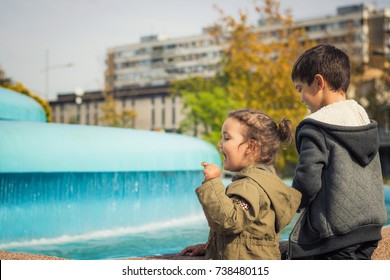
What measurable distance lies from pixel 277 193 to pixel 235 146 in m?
→ 0.23

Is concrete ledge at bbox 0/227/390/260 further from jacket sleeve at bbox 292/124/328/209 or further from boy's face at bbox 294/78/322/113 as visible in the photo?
boy's face at bbox 294/78/322/113

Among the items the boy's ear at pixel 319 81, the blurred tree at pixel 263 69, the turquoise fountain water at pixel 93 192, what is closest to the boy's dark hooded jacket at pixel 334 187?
the boy's ear at pixel 319 81

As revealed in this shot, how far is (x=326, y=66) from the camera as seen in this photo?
2.39m

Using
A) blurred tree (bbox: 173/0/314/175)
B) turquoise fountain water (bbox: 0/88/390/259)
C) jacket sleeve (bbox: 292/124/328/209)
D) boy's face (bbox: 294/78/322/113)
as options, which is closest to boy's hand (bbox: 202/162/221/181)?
jacket sleeve (bbox: 292/124/328/209)

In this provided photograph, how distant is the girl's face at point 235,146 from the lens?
7.56 ft

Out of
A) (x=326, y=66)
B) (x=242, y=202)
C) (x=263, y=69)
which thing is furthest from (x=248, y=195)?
(x=263, y=69)

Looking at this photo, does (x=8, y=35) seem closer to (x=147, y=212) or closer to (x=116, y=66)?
(x=147, y=212)

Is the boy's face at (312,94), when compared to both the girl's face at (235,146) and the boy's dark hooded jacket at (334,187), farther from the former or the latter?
the girl's face at (235,146)

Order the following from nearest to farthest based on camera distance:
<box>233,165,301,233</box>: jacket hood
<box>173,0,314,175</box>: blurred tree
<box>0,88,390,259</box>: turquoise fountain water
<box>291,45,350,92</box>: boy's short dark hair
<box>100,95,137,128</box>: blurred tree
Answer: <box>233,165,301,233</box>: jacket hood, <box>291,45,350,92</box>: boy's short dark hair, <box>0,88,390,259</box>: turquoise fountain water, <box>173,0,314,175</box>: blurred tree, <box>100,95,137,128</box>: blurred tree

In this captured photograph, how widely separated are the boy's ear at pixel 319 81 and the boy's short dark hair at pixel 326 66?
0.5 inches

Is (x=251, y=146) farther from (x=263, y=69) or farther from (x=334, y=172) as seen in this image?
(x=263, y=69)

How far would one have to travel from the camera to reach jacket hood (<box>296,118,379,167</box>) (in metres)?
2.31
